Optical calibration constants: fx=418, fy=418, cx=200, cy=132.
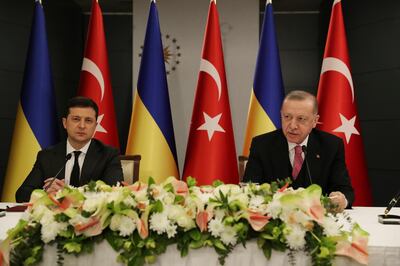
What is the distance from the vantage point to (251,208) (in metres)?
1.20

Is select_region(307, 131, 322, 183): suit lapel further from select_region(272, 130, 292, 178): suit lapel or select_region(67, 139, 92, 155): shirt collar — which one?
select_region(67, 139, 92, 155): shirt collar

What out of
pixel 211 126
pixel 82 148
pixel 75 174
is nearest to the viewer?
pixel 75 174

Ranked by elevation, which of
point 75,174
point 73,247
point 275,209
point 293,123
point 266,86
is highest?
point 266,86

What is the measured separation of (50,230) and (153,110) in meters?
2.77

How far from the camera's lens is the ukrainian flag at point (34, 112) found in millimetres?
3641

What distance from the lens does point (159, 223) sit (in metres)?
1.14

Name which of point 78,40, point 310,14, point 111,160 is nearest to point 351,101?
point 310,14

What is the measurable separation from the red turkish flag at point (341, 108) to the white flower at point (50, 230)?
2.91 metres

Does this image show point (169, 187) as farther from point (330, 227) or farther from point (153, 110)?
point (153, 110)

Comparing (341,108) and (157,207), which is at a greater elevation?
(341,108)

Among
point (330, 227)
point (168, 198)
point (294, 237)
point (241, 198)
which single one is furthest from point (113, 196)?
point (330, 227)

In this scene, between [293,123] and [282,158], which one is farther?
[282,158]

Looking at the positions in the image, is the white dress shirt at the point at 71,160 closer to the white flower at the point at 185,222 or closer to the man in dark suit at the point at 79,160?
the man in dark suit at the point at 79,160

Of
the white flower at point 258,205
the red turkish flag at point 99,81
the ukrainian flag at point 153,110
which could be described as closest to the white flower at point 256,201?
the white flower at point 258,205
